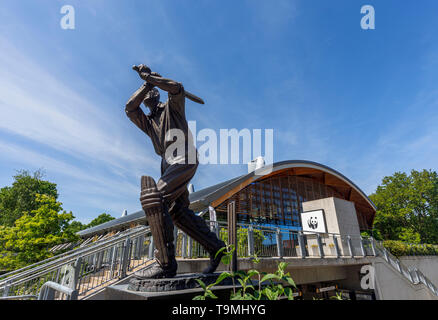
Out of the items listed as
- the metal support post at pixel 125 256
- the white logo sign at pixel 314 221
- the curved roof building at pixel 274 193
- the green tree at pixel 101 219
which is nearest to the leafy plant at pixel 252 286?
the metal support post at pixel 125 256

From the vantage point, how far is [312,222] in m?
14.5

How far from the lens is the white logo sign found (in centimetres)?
1386

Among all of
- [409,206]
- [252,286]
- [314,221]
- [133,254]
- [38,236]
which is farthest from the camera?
[409,206]

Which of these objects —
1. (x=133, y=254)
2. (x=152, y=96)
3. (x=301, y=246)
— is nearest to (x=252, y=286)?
(x=152, y=96)

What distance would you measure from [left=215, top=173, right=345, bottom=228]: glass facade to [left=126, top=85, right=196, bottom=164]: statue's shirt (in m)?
13.7

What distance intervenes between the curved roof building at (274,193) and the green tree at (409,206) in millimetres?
8008

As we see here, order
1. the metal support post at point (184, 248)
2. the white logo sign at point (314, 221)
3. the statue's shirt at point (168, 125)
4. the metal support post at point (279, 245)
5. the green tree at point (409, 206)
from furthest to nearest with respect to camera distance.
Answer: the green tree at point (409, 206) → the white logo sign at point (314, 221) → the metal support post at point (279, 245) → the metal support post at point (184, 248) → the statue's shirt at point (168, 125)

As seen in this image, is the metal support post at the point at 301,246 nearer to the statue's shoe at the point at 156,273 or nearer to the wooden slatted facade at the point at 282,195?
the wooden slatted facade at the point at 282,195

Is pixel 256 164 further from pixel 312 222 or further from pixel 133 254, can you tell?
pixel 133 254

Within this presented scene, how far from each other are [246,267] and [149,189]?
571 cm

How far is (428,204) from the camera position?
109 ft

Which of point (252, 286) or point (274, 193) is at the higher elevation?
point (274, 193)

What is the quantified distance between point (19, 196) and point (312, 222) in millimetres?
43124

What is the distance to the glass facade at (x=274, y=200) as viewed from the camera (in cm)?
1870
